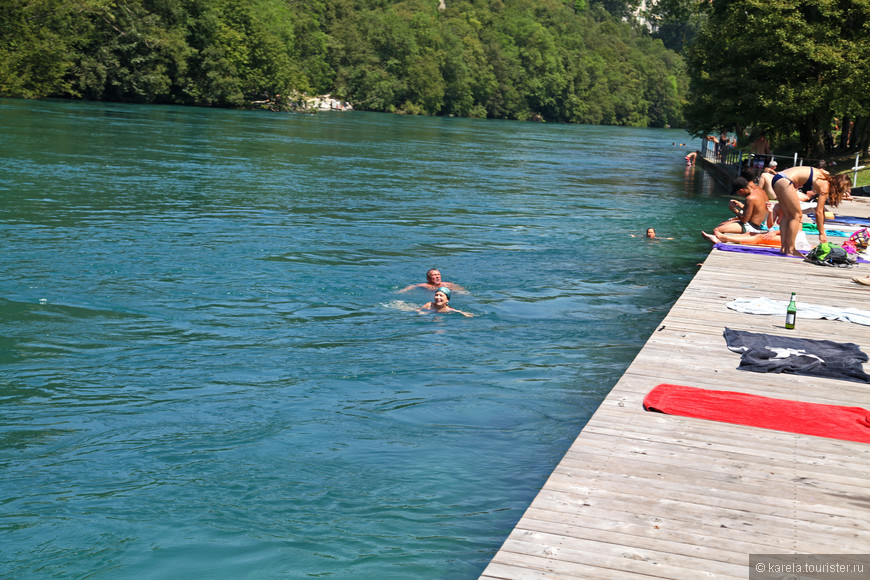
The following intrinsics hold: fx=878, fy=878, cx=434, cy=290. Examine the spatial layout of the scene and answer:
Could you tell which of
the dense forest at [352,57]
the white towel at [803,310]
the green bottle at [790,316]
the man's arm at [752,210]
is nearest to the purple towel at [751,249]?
the man's arm at [752,210]

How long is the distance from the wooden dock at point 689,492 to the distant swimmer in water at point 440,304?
17.4 feet

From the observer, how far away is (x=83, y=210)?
2142cm

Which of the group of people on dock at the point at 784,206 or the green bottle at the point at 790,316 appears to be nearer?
the green bottle at the point at 790,316

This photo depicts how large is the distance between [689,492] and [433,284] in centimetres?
913

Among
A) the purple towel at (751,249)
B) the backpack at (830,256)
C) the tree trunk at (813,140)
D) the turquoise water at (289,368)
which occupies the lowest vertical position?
the turquoise water at (289,368)

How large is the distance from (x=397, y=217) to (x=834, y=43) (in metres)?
17.2

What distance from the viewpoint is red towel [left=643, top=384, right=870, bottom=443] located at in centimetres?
690

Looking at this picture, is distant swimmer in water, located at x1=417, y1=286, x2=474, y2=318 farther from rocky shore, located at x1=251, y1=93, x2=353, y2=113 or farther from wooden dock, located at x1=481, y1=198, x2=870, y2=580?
rocky shore, located at x1=251, y1=93, x2=353, y2=113

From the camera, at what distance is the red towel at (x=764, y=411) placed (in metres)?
6.90

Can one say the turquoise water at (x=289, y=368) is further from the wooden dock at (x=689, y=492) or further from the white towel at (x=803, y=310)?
the white towel at (x=803, y=310)

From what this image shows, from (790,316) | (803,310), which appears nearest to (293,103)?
(803,310)

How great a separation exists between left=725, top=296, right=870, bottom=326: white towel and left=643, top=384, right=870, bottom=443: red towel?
3.50 metres

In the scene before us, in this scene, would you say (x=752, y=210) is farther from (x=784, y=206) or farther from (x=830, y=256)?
(x=830, y=256)

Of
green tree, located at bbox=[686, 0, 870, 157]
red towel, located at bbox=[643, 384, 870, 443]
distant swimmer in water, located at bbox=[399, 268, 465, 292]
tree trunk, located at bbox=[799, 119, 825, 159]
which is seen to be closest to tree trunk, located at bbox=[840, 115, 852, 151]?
tree trunk, located at bbox=[799, 119, 825, 159]
